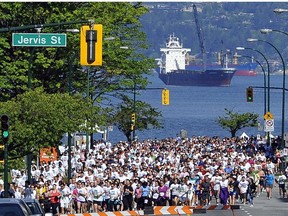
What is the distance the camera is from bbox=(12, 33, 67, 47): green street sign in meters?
29.3

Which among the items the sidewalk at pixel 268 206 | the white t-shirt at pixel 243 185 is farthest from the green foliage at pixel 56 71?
the sidewalk at pixel 268 206

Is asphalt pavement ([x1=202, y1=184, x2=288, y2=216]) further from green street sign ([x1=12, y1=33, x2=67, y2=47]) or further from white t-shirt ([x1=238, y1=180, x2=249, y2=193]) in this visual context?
green street sign ([x1=12, y1=33, x2=67, y2=47])

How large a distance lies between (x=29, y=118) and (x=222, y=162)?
37.5 ft

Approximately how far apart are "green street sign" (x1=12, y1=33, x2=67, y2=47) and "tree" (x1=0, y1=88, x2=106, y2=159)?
769 centimetres

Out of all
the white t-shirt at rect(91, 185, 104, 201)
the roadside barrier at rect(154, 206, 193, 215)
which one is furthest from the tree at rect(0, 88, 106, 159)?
the roadside barrier at rect(154, 206, 193, 215)

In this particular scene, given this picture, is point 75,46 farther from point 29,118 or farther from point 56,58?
point 29,118

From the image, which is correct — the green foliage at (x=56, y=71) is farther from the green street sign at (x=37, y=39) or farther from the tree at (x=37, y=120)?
the green street sign at (x=37, y=39)

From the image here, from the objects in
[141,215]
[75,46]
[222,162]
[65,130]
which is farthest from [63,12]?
[141,215]

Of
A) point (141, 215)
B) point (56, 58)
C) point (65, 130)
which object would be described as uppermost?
point (56, 58)

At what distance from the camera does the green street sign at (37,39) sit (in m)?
29.3

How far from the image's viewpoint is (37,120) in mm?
37688

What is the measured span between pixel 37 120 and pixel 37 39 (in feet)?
28.2

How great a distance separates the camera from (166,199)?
125 feet

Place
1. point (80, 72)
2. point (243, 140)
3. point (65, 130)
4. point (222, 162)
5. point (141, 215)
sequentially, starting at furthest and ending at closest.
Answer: point (243, 140), point (80, 72), point (222, 162), point (65, 130), point (141, 215)
